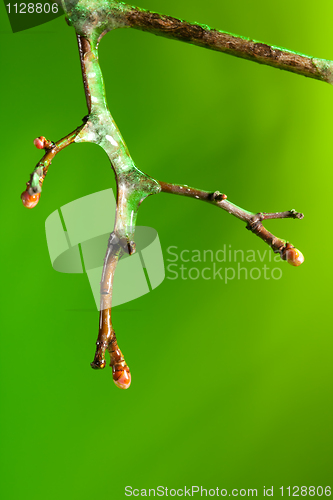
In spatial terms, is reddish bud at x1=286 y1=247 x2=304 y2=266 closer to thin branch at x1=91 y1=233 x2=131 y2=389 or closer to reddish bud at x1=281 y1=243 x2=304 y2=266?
reddish bud at x1=281 y1=243 x2=304 y2=266

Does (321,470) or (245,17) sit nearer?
(245,17)

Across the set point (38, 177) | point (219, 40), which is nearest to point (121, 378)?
point (38, 177)

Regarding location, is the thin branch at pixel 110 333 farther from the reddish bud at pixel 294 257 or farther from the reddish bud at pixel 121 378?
the reddish bud at pixel 294 257

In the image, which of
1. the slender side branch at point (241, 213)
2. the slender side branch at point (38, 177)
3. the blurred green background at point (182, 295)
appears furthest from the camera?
the blurred green background at point (182, 295)

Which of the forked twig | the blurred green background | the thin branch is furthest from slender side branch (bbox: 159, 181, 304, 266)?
the blurred green background

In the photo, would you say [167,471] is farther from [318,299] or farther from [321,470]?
[318,299]

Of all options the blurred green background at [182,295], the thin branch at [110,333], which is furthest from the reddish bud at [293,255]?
the blurred green background at [182,295]

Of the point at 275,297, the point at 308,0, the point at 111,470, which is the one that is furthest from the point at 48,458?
the point at 308,0
